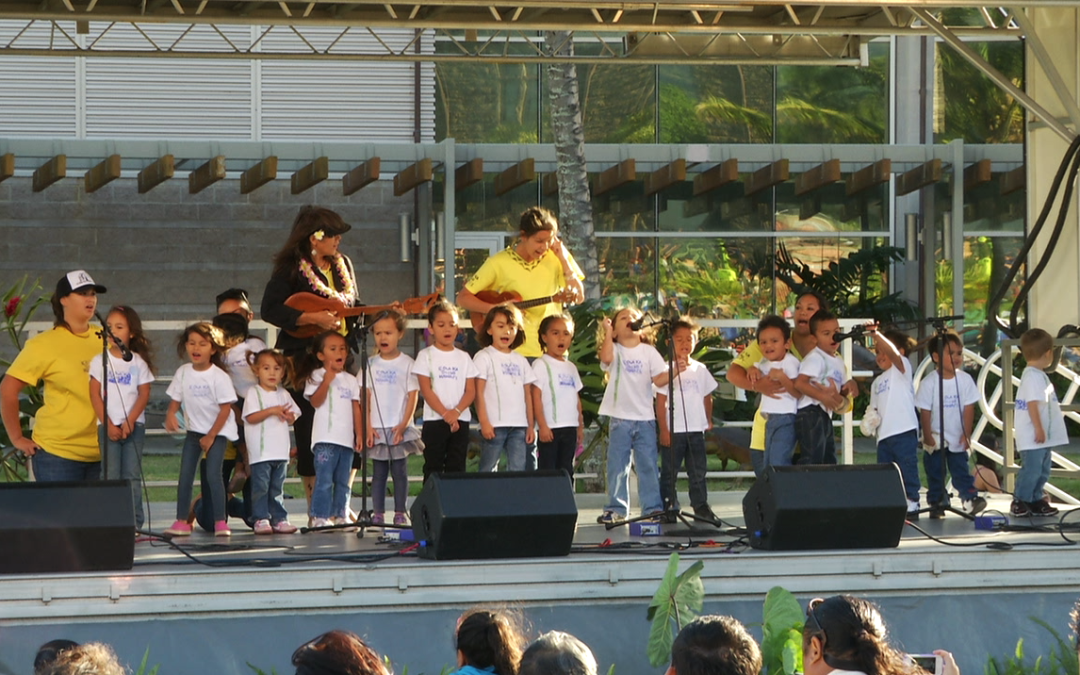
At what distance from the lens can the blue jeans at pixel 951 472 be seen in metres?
8.66

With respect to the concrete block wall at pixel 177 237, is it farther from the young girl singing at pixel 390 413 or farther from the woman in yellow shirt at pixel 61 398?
the woman in yellow shirt at pixel 61 398

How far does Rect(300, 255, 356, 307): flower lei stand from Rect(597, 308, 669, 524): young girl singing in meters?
1.39

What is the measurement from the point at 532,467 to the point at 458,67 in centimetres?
997

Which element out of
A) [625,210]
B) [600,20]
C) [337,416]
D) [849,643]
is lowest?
[849,643]

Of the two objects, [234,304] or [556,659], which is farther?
[234,304]

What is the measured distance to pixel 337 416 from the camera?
25.3 ft

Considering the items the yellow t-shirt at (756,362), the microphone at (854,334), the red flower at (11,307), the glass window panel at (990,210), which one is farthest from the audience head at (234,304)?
the glass window panel at (990,210)

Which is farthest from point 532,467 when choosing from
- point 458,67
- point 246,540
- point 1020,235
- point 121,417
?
point 1020,235

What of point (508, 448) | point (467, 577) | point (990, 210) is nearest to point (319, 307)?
point (508, 448)

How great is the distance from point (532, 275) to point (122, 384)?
2.24 m

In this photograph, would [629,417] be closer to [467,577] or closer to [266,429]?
[266,429]

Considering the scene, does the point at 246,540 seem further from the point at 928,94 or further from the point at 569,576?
the point at 928,94

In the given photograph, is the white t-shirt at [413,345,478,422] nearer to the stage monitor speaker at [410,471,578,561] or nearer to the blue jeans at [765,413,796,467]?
the stage monitor speaker at [410,471,578,561]

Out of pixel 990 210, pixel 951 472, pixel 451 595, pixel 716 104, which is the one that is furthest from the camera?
pixel 990 210
